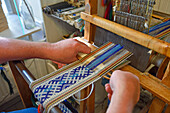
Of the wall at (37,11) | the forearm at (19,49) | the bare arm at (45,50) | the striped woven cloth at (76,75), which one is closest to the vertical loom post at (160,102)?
the striped woven cloth at (76,75)

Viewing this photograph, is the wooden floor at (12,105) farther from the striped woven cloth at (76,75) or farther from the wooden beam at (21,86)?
the striped woven cloth at (76,75)

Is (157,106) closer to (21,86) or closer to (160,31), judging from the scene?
(160,31)

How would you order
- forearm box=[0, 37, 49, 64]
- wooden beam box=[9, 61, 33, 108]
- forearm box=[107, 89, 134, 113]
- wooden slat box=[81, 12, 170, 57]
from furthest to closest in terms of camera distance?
wooden beam box=[9, 61, 33, 108], forearm box=[0, 37, 49, 64], wooden slat box=[81, 12, 170, 57], forearm box=[107, 89, 134, 113]

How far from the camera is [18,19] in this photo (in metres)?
1.96

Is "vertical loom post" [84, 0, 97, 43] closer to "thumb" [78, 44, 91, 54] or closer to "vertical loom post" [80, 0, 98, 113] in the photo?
"vertical loom post" [80, 0, 98, 113]

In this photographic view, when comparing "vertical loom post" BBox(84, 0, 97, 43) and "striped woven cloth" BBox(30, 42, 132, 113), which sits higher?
"vertical loom post" BBox(84, 0, 97, 43)

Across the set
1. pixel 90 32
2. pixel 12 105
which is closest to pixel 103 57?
pixel 90 32

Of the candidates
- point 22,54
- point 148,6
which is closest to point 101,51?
point 148,6

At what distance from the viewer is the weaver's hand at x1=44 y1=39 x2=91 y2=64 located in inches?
30.1

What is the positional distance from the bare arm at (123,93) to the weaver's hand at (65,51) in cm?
31

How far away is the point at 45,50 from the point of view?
77cm

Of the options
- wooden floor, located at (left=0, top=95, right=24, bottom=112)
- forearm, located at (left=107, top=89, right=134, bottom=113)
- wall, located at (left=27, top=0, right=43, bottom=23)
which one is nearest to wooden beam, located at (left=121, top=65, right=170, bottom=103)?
forearm, located at (left=107, top=89, right=134, bottom=113)

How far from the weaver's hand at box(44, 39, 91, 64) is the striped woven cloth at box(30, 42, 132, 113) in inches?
1.8

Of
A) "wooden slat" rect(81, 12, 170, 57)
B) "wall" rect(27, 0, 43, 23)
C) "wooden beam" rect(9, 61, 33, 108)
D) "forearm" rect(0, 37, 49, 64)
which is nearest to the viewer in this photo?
"wooden slat" rect(81, 12, 170, 57)
